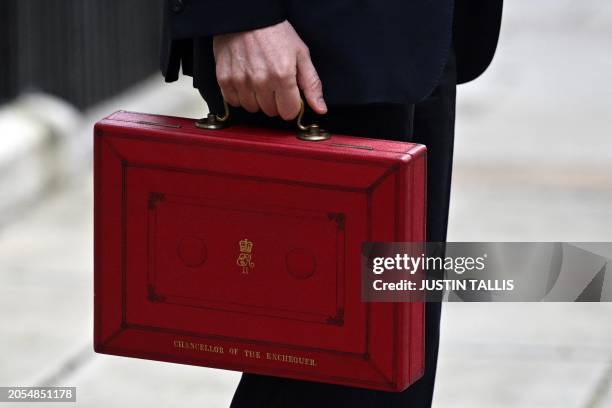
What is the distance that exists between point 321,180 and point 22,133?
355 centimetres

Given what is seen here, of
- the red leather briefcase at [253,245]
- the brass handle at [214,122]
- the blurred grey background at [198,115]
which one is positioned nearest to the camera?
the red leather briefcase at [253,245]

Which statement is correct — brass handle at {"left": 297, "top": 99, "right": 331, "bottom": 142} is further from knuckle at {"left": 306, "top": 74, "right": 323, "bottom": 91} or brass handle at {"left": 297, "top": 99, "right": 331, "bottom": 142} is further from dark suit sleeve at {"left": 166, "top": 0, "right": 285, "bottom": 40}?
dark suit sleeve at {"left": 166, "top": 0, "right": 285, "bottom": 40}

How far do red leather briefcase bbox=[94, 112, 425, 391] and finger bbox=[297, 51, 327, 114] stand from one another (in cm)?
6

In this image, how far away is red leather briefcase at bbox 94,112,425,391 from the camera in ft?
7.76

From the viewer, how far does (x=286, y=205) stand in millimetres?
2400

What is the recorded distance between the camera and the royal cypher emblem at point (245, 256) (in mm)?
2457

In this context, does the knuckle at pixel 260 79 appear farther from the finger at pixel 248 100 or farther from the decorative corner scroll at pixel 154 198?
the decorative corner scroll at pixel 154 198

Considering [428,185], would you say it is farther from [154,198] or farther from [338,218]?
[154,198]

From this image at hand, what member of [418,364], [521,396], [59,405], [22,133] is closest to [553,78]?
[22,133]

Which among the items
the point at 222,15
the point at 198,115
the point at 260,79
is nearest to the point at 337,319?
the point at 260,79

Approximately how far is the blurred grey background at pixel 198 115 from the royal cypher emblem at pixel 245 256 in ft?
5.11

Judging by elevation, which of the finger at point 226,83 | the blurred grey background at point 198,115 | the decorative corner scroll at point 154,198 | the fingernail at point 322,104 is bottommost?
the blurred grey background at point 198,115

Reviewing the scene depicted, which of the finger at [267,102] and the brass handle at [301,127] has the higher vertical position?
the finger at [267,102]

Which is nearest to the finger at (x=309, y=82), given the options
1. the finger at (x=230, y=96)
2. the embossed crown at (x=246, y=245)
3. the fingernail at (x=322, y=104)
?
the fingernail at (x=322, y=104)
